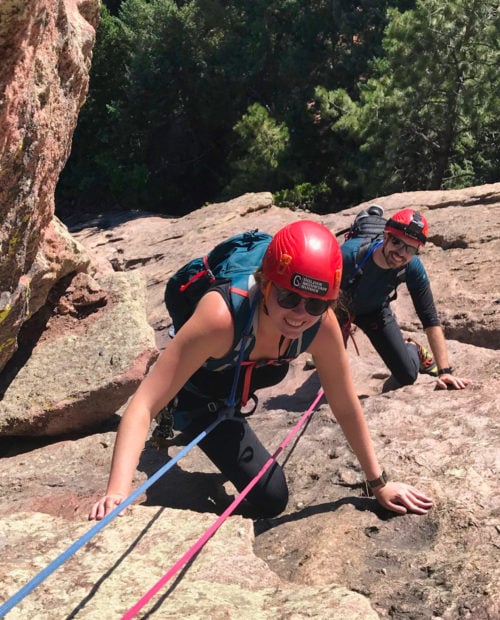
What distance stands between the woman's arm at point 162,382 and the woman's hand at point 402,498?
3.10 ft

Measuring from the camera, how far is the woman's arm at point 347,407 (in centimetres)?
272

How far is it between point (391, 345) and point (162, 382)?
2618 mm

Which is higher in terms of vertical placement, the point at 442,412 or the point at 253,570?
the point at 253,570

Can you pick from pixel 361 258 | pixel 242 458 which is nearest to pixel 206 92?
pixel 361 258

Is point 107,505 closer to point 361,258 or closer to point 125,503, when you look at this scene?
point 125,503

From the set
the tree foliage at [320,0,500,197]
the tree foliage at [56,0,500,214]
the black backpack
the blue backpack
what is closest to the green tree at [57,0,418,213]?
the tree foliage at [56,0,500,214]

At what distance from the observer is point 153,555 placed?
7.68 feet

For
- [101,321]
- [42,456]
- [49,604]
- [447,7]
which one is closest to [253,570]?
[49,604]

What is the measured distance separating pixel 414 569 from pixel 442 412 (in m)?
1.41

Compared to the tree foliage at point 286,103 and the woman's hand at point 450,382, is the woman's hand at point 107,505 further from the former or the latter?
the tree foliage at point 286,103

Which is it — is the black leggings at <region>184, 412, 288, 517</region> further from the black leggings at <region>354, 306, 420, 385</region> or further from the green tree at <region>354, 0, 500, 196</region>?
the green tree at <region>354, 0, 500, 196</region>

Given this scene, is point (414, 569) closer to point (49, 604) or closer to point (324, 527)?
point (324, 527)

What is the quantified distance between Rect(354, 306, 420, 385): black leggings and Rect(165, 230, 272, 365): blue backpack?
1846mm

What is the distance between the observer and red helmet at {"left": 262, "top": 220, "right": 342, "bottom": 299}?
2.43 meters
